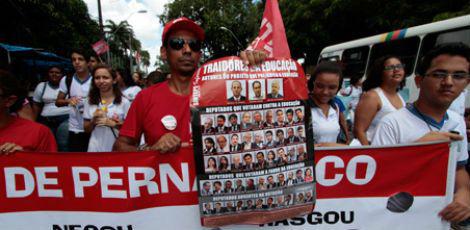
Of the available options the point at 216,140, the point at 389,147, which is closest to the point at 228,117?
the point at 216,140

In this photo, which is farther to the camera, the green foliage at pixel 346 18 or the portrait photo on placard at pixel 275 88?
the green foliage at pixel 346 18

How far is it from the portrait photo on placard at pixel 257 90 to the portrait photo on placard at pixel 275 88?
0.03 metres

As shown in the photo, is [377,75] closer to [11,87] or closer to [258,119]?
[258,119]

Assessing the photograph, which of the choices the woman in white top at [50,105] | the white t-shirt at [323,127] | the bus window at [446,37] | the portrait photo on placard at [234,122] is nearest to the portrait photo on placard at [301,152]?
the portrait photo on placard at [234,122]

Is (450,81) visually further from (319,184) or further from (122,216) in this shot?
(122,216)

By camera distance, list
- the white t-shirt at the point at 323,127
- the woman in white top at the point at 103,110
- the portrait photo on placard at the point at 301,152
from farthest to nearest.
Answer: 1. the woman in white top at the point at 103,110
2. the white t-shirt at the point at 323,127
3. the portrait photo on placard at the point at 301,152

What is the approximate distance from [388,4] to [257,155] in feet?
57.0

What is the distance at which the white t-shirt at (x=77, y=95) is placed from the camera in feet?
13.1

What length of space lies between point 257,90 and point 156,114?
64cm

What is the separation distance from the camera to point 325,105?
10.00 ft

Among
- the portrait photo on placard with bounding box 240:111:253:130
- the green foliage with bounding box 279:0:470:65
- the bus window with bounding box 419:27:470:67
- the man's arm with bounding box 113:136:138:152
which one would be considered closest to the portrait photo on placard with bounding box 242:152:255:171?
the portrait photo on placard with bounding box 240:111:253:130

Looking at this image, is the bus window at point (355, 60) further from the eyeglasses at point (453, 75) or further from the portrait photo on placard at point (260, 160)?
the portrait photo on placard at point (260, 160)

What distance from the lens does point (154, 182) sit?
1.94 meters

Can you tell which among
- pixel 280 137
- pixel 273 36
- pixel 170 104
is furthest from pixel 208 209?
pixel 273 36
